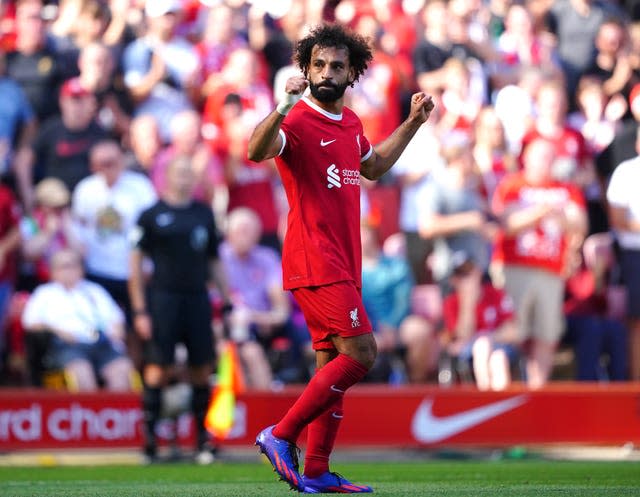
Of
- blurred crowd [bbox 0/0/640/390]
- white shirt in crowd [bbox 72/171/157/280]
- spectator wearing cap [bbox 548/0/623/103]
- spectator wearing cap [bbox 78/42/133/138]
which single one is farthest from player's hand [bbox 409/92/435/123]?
spectator wearing cap [bbox 548/0/623/103]

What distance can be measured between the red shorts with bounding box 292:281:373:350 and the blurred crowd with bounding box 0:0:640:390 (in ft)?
17.7

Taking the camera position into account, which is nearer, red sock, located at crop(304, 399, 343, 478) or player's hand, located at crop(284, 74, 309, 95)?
player's hand, located at crop(284, 74, 309, 95)

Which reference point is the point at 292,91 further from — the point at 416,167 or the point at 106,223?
the point at 416,167

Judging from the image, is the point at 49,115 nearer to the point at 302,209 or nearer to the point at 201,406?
the point at 201,406

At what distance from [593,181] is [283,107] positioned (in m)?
9.04

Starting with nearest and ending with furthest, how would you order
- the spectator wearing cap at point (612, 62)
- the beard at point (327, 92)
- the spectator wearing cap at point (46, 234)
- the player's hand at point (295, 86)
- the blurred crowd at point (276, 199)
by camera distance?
the player's hand at point (295, 86), the beard at point (327, 92), the spectator wearing cap at point (46, 234), the blurred crowd at point (276, 199), the spectator wearing cap at point (612, 62)

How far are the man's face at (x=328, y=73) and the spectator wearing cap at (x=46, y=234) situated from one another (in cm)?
594

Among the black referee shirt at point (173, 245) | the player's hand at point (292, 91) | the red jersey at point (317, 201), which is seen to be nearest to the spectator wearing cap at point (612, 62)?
the black referee shirt at point (173, 245)

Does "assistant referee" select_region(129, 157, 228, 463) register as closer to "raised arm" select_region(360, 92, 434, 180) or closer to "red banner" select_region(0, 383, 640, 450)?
"red banner" select_region(0, 383, 640, 450)

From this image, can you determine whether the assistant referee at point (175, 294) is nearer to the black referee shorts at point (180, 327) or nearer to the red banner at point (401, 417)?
the black referee shorts at point (180, 327)

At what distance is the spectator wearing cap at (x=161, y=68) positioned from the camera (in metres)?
14.4

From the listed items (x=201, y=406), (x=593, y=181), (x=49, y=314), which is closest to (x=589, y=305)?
(x=593, y=181)

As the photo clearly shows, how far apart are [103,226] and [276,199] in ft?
6.43

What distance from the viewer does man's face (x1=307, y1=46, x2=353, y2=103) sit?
23.7 ft
